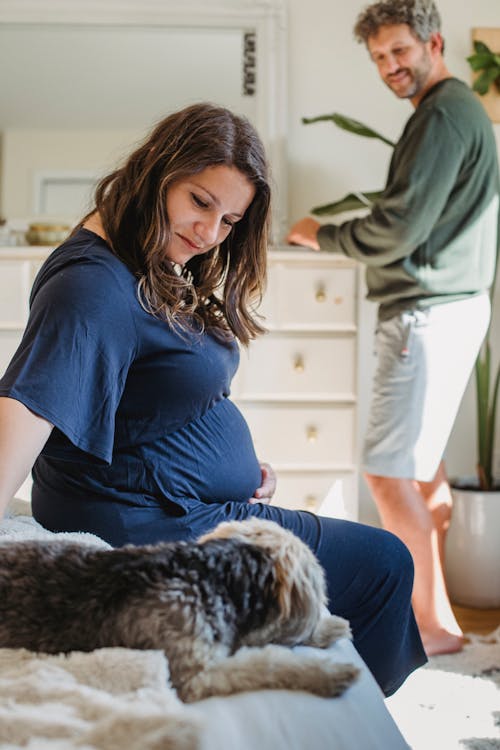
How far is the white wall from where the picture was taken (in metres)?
2.99

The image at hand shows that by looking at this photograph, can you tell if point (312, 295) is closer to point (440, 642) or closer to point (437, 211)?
point (437, 211)

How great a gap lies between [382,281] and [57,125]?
1438 mm

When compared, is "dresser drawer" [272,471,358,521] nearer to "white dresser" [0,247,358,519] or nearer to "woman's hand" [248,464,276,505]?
"white dresser" [0,247,358,519]

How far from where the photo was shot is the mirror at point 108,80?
2965 mm

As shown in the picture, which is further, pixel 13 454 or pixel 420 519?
pixel 420 519

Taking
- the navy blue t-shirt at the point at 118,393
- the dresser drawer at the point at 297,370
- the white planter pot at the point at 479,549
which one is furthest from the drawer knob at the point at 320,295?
the navy blue t-shirt at the point at 118,393

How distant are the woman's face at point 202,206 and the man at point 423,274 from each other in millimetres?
903

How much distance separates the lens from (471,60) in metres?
2.94

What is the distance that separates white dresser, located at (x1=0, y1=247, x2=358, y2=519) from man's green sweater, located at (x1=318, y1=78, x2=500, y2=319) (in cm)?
39

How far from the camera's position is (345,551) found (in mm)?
1178

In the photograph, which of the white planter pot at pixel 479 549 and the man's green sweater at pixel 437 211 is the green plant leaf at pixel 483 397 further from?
the man's green sweater at pixel 437 211

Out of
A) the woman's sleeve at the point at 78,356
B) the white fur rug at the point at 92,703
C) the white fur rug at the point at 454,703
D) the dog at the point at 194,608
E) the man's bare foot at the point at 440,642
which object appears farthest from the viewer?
the man's bare foot at the point at 440,642

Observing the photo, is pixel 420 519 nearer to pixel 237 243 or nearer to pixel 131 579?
pixel 237 243

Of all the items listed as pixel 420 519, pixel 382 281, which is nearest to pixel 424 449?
pixel 420 519
